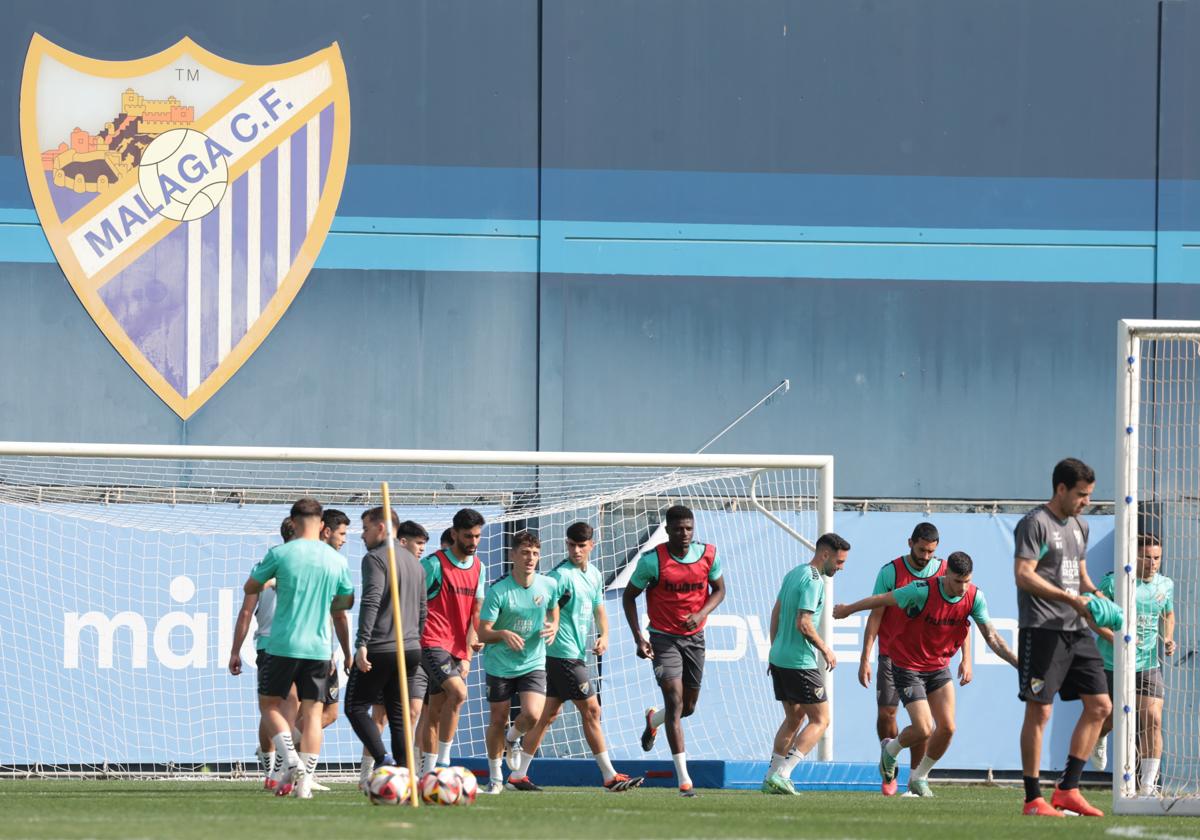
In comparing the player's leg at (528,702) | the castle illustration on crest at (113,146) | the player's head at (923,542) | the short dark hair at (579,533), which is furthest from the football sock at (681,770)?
the castle illustration on crest at (113,146)

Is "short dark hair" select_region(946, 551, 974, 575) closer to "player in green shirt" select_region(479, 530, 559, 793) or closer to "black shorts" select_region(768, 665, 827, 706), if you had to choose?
"black shorts" select_region(768, 665, 827, 706)

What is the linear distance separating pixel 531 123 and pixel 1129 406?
8653mm

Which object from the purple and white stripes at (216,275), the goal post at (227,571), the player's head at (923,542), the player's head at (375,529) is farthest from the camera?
the purple and white stripes at (216,275)

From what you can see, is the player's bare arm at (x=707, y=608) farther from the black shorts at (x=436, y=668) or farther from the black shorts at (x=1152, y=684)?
the black shorts at (x=1152, y=684)

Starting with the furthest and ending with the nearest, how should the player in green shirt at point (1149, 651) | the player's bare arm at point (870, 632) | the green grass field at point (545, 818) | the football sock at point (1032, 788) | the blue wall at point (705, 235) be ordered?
the blue wall at point (705, 235) → the player's bare arm at point (870, 632) → the player in green shirt at point (1149, 651) → the football sock at point (1032, 788) → the green grass field at point (545, 818)

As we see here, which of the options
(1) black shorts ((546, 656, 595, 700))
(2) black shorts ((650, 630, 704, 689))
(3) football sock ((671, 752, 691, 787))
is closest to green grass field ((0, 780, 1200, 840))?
(3) football sock ((671, 752, 691, 787))

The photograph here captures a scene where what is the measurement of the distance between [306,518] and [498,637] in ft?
7.21

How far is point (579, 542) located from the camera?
1234cm

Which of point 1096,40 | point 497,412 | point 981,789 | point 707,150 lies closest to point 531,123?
point 707,150

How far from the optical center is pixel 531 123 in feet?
55.2

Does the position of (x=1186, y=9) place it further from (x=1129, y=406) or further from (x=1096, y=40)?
(x=1129, y=406)

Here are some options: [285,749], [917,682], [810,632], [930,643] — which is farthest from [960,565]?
[285,749]

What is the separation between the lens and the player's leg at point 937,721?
11.8 metres

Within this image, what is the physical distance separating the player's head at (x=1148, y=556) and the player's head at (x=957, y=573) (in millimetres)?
1401
